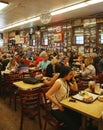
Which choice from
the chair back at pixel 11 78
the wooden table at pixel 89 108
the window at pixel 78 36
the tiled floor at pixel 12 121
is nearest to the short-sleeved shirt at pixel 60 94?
the wooden table at pixel 89 108

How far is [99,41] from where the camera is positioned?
24.8 feet

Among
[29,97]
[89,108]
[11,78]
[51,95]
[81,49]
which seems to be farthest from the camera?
[81,49]

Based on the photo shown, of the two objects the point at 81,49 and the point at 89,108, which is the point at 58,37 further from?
the point at 89,108

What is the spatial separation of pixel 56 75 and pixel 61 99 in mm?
999

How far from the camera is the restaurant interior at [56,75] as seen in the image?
2.80 metres

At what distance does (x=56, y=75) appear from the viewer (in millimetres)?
3807

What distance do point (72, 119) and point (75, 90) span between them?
63 centimetres

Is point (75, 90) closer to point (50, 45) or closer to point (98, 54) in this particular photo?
point (98, 54)

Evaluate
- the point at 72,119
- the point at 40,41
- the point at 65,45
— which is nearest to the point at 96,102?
the point at 72,119

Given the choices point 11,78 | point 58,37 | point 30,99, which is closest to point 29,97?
point 30,99

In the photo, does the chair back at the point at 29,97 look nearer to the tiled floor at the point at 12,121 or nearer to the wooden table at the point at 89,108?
the tiled floor at the point at 12,121

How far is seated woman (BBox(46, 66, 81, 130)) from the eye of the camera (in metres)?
2.69

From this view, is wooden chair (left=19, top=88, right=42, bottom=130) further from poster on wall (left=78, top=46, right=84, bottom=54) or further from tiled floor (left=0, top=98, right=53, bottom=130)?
poster on wall (left=78, top=46, right=84, bottom=54)

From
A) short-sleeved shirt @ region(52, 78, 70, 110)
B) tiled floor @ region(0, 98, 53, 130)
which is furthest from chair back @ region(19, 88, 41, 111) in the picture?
short-sleeved shirt @ region(52, 78, 70, 110)
